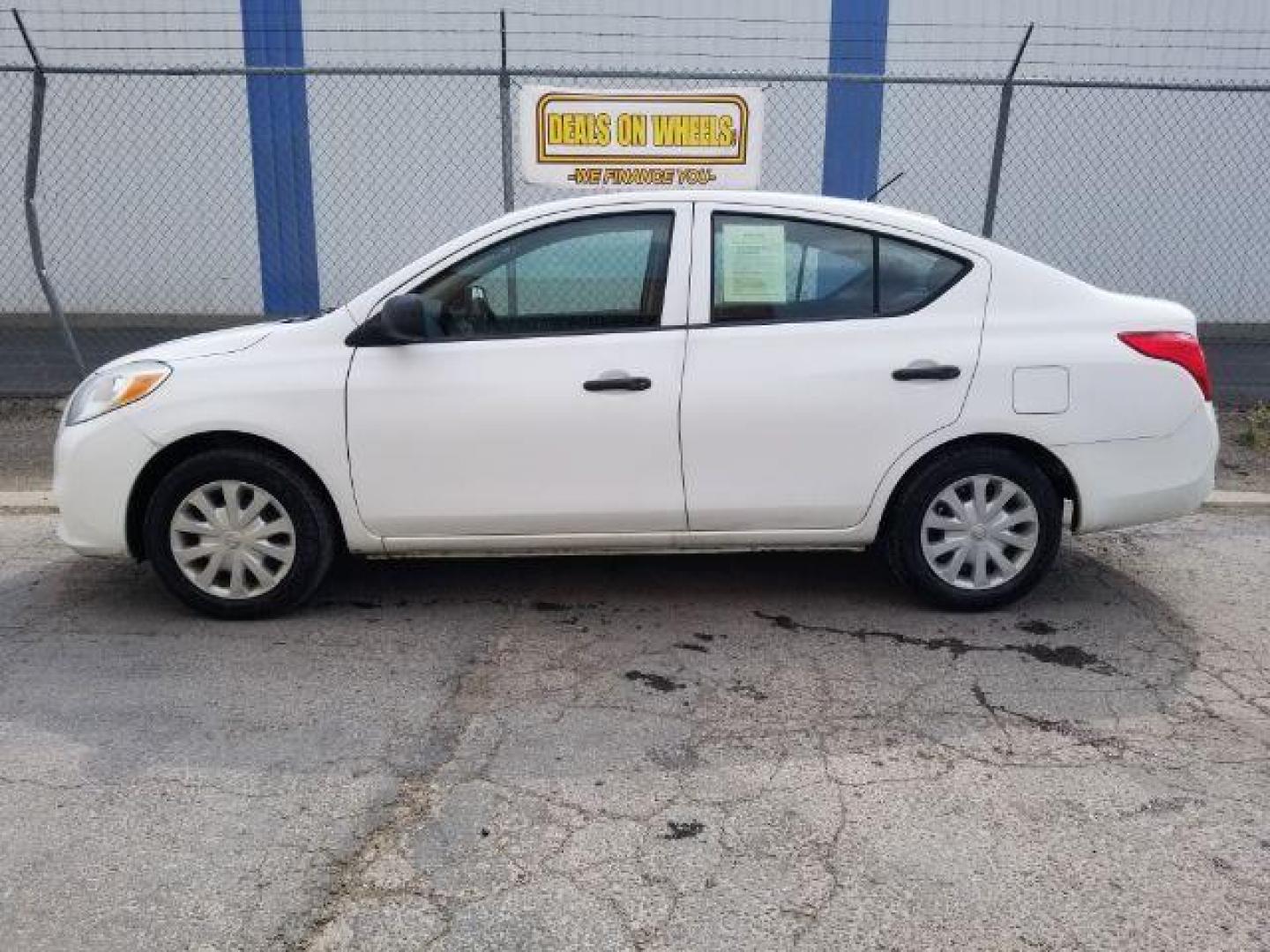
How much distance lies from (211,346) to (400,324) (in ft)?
2.74

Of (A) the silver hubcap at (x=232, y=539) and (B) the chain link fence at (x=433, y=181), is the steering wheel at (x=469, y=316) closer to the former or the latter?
(A) the silver hubcap at (x=232, y=539)

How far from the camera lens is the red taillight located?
179 inches

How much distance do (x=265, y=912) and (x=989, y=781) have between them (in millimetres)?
2007

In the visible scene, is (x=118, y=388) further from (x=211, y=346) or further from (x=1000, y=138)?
(x=1000, y=138)

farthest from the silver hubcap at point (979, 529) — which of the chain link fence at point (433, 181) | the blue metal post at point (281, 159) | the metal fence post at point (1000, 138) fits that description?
the blue metal post at point (281, 159)

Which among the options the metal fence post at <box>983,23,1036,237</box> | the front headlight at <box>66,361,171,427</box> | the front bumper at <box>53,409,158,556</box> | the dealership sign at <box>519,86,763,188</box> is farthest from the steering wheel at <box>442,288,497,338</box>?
the metal fence post at <box>983,23,1036,237</box>

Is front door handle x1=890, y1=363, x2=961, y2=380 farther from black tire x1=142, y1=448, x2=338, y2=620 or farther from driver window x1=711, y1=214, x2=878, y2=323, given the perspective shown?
black tire x1=142, y1=448, x2=338, y2=620

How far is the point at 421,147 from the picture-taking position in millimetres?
11336

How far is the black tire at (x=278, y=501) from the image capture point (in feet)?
14.7

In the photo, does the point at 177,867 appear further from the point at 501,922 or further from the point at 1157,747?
the point at 1157,747

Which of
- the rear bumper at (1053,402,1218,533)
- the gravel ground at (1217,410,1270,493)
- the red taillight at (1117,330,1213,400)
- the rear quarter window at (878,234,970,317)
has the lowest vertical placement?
the gravel ground at (1217,410,1270,493)

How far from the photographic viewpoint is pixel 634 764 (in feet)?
11.5

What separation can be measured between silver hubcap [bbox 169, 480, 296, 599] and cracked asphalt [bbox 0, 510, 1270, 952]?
0.20 meters

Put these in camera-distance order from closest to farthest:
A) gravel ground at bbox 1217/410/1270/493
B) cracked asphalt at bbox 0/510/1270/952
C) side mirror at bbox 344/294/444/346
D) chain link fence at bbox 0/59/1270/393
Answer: cracked asphalt at bbox 0/510/1270/952
side mirror at bbox 344/294/444/346
gravel ground at bbox 1217/410/1270/493
chain link fence at bbox 0/59/1270/393
